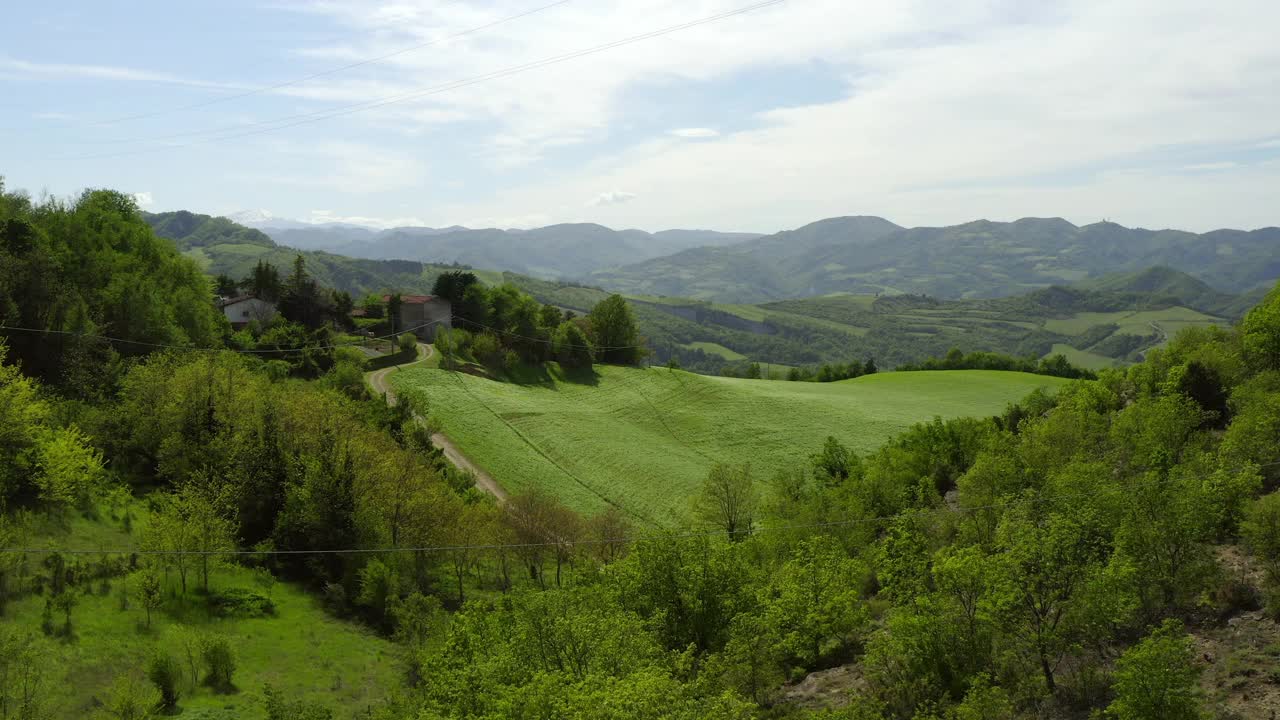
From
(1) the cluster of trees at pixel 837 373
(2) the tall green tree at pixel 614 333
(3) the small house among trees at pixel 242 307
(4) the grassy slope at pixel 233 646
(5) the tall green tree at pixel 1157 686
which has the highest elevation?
(3) the small house among trees at pixel 242 307

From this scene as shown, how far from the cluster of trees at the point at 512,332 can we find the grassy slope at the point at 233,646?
6395cm

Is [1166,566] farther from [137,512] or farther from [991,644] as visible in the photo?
[137,512]

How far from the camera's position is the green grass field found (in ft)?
257

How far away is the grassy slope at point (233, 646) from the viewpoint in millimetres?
31766

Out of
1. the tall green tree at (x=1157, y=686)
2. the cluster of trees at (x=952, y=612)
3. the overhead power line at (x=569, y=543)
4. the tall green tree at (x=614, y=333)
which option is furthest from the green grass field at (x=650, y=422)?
the tall green tree at (x=1157, y=686)

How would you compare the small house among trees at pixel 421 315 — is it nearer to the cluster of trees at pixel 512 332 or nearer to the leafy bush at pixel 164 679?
the cluster of trees at pixel 512 332

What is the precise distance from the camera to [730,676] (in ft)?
100

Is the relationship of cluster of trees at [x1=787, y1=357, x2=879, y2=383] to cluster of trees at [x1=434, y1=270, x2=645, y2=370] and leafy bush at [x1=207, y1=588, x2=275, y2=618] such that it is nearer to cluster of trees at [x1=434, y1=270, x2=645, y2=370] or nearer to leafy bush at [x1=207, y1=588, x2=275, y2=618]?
cluster of trees at [x1=434, y1=270, x2=645, y2=370]

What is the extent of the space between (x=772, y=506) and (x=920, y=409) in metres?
56.3

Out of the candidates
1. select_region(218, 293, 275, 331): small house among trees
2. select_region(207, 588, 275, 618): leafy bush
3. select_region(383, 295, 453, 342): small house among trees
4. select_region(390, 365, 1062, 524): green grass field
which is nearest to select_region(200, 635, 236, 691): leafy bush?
select_region(207, 588, 275, 618): leafy bush

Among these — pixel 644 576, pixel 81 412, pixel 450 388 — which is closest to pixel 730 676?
pixel 644 576

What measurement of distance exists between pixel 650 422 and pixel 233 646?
67690mm

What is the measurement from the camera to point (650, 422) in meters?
100

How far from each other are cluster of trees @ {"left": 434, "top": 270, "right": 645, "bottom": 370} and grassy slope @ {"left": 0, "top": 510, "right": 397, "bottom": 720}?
210 ft
